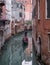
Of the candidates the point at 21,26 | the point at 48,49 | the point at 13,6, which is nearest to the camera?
the point at 48,49

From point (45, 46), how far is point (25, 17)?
22.5m

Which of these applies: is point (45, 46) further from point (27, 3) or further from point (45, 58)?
point (27, 3)

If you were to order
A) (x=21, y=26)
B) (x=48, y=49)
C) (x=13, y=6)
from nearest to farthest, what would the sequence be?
1. (x=48, y=49)
2. (x=13, y=6)
3. (x=21, y=26)

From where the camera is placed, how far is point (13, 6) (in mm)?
24312

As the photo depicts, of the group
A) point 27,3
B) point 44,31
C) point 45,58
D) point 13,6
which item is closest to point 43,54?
point 45,58

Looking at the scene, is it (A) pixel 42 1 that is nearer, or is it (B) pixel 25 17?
(A) pixel 42 1

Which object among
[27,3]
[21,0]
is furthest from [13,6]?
[27,3]

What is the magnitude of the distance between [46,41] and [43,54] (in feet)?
1.49

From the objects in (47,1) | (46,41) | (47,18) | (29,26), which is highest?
(47,1)

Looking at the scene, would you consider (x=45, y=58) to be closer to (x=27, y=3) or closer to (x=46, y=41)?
(x=46, y=41)

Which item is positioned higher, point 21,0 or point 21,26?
point 21,0

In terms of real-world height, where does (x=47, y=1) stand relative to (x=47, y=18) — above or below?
above

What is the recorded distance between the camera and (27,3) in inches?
1141

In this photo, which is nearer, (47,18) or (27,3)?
(47,18)
